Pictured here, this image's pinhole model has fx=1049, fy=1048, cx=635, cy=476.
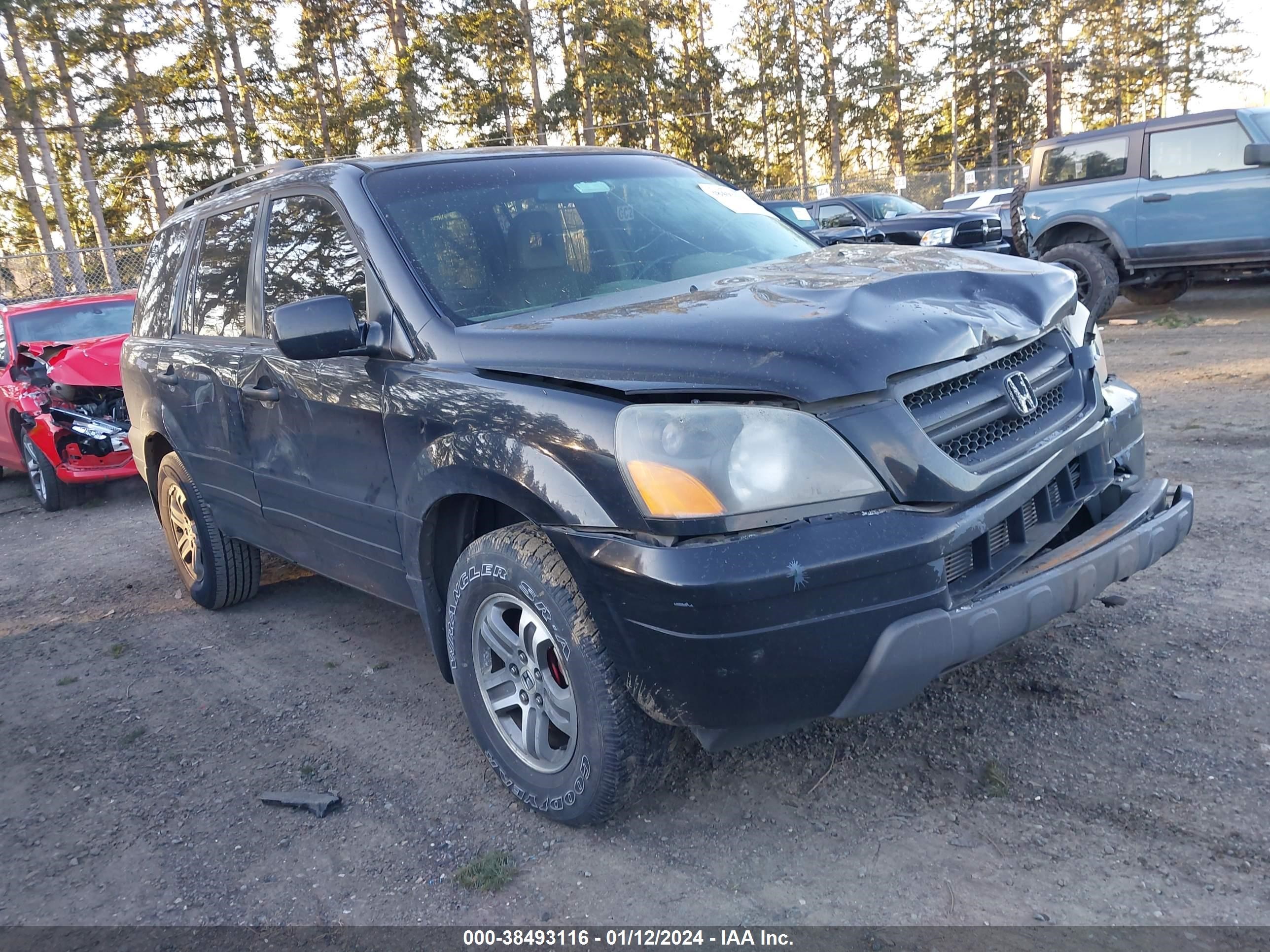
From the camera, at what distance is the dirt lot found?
253cm

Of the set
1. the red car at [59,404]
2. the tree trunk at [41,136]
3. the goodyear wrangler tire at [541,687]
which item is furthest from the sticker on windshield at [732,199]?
the tree trunk at [41,136]

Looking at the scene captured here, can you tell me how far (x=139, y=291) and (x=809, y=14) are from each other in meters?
46.8

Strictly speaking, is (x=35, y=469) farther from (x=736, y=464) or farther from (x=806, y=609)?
(x=806, y=609)

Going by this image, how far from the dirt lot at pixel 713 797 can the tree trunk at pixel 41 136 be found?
2130cm

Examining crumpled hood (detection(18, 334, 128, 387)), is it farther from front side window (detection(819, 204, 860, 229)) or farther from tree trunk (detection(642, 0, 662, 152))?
tree trunk (detection(642, 0, 662, 152))

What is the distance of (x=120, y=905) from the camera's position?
2805mm

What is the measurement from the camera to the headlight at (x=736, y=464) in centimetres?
236

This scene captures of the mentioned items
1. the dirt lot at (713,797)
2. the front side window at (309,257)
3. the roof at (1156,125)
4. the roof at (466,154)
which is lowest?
the dirt lot at (713,797)

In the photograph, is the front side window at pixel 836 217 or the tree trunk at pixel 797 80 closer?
the front side window at pixel 836 217

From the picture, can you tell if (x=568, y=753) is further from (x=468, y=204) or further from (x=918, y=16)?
(x=918, y=16)

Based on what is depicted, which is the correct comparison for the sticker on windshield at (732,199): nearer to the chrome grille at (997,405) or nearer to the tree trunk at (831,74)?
the chrome grille at (997,405)

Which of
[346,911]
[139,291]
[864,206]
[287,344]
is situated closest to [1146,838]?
[346,911]

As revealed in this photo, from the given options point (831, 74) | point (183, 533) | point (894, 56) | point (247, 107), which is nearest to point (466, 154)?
point (183, 533)

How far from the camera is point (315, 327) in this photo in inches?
119
